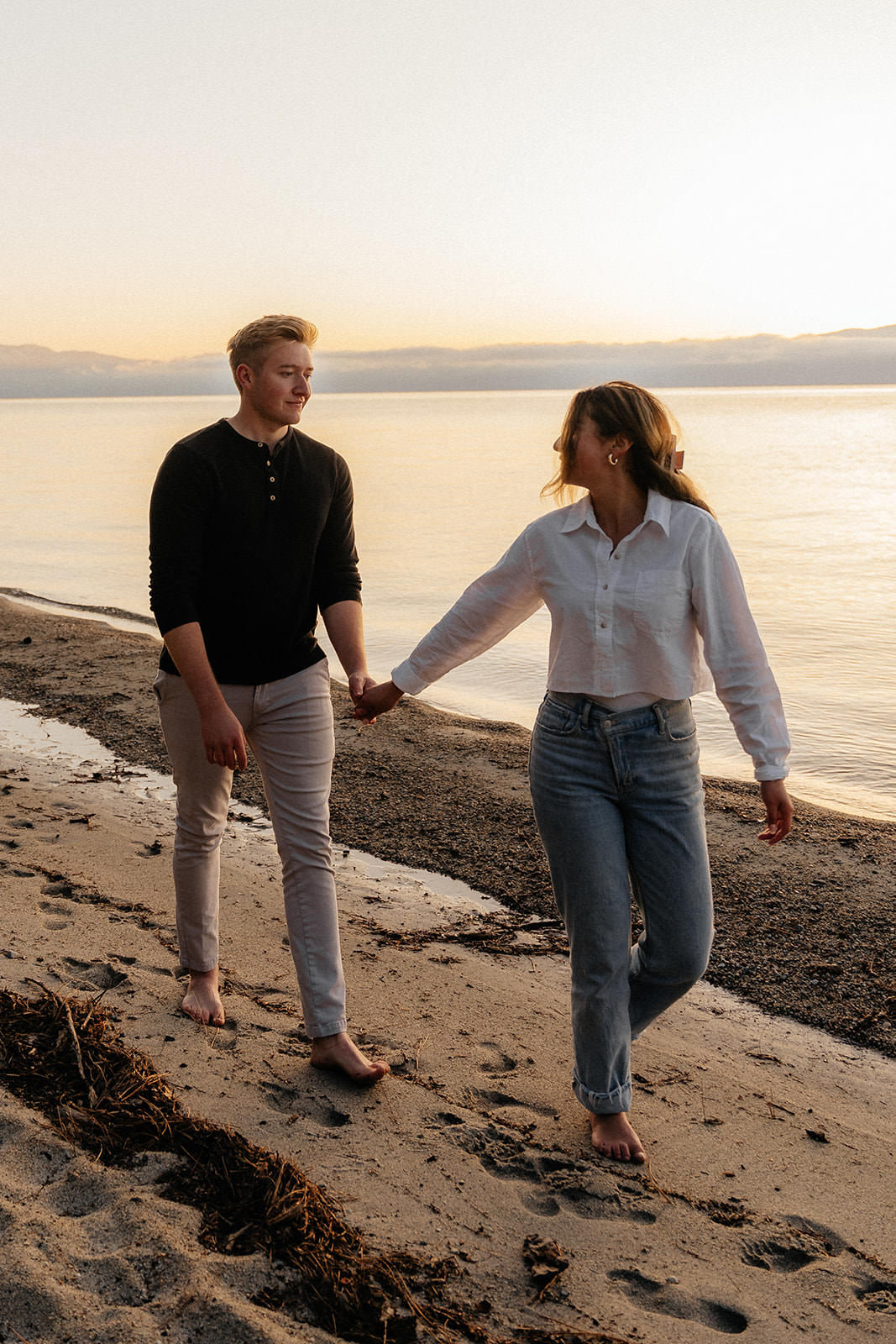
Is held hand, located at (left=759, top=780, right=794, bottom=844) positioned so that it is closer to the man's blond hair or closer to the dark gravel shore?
the dark gravel shore

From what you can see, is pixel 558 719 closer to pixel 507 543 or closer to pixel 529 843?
pixel 529 843

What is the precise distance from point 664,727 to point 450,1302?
148cm

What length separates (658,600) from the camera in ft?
9.57

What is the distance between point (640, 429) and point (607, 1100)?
1.92m

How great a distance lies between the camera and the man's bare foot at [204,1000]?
371cm

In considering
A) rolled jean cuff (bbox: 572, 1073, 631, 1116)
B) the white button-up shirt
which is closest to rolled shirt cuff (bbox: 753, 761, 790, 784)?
the white button-up shirt

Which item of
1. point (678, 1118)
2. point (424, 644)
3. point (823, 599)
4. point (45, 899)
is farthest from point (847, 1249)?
point (823, 599)

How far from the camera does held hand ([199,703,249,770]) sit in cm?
326

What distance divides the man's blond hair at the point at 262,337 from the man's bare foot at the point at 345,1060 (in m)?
2.07

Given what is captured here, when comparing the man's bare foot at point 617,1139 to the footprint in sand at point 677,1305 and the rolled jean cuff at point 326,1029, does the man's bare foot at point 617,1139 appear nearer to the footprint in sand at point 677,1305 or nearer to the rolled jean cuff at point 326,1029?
the footprint in sand at point 677,1305

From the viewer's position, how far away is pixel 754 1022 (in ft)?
14.1

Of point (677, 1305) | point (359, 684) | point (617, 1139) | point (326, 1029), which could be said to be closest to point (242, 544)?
point (359, 684)

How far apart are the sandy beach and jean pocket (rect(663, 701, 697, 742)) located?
1.26 metres

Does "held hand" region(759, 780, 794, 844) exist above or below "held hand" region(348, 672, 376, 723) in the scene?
below
